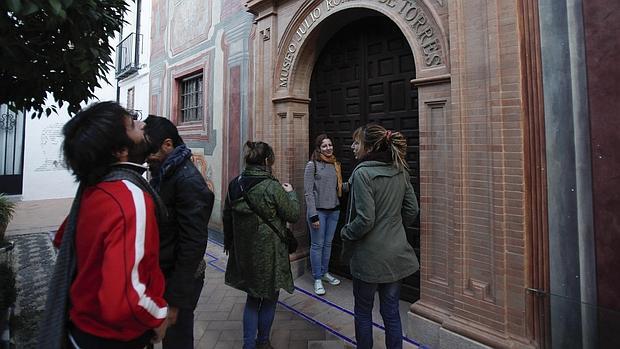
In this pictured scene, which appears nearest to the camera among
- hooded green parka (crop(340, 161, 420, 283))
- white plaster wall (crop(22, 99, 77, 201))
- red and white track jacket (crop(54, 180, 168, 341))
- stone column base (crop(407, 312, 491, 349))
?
red and white track jacket (crop(54, 180, 168, 341))

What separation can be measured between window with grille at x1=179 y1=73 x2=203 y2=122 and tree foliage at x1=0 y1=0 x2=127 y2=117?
477 centimetres

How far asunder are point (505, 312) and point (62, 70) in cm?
420

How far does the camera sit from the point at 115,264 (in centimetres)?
131

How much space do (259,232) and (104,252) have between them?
1.49 metres

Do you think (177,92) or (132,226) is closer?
(132,226)

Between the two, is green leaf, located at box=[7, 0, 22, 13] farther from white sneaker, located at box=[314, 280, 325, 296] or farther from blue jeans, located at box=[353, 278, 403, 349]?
white sneaker, located at box=[314, 280, 325, 296]

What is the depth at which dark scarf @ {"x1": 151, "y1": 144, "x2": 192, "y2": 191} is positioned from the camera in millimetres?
2098

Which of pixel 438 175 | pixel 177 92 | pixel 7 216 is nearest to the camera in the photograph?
pixel 438 175

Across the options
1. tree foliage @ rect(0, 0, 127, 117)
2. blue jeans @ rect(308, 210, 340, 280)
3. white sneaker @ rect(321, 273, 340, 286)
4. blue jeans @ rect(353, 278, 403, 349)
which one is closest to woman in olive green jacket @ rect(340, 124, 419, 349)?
blue jeans @ rect(353, 278, 403, 349)

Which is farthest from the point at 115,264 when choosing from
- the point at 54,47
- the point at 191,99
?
the point at 191,99

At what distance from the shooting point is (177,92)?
871 cm

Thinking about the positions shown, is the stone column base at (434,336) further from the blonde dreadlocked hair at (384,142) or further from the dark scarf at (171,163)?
the dark scarf at (171,163)

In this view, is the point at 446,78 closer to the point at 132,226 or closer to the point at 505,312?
the point at 505,312

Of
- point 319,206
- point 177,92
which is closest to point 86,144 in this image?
point 319,206
